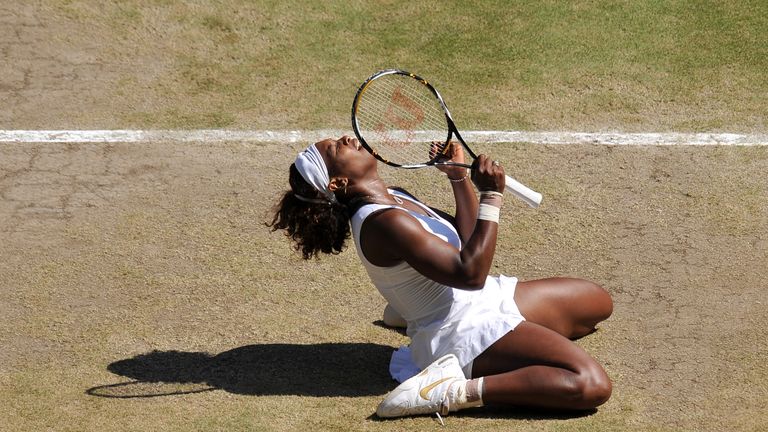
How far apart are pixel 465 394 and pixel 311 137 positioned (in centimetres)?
346

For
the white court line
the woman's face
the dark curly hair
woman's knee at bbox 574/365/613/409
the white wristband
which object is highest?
the woman's face

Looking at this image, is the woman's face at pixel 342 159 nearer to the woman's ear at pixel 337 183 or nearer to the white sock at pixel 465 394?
the woman's ear at pixel 337 183

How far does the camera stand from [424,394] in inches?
217

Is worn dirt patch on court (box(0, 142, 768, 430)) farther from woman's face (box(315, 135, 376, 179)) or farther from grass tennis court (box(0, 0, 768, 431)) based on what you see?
woman's face (box(315, 135, 376, 179))

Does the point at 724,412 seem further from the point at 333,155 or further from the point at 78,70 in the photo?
the point at 78,70

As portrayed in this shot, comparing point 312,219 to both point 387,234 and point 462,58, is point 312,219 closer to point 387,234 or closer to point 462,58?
point 387,234

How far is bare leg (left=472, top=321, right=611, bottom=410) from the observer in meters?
5.45

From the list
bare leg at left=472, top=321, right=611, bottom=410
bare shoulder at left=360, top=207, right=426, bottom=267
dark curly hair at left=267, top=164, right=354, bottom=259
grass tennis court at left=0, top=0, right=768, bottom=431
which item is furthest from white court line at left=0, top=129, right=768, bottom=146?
bare leg at left=472, top=321, right=611, bottom=410

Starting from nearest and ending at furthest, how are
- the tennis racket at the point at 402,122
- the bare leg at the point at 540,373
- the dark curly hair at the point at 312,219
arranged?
the bare leg at the point at 540,373 < the dark curly hair at the point at 312,219 < the tennis racket at the point at 402,122

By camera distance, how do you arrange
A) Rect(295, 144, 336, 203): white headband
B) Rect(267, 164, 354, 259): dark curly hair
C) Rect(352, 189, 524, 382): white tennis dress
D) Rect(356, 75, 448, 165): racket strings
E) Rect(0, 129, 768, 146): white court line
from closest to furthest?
Rect(352, 189, 524, 382): white tennis dress < Rect(295, 144, 336, 203): white headband < Rect(267, 164, 354, 259): dark curly hair < Rect(356, 75, 448, 165): racket strings < Rect(0, 129, 768, 146): white court line

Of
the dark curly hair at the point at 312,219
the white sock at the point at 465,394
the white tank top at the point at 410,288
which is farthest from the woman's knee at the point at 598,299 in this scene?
the dark curly hair at the point at 312,219

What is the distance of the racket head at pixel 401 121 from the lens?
6.45m

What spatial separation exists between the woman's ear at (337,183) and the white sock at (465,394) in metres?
1.14

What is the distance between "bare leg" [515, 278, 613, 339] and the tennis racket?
1.76 ft
